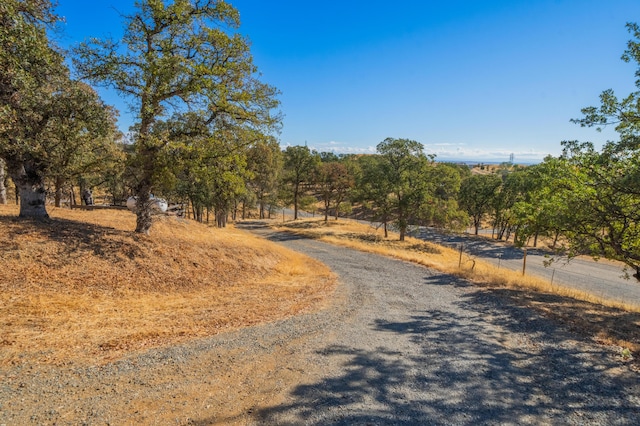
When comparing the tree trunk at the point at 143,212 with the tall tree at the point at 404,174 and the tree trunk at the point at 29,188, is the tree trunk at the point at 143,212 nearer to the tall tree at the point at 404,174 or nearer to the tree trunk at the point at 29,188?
the tree trunk at the point at 29,188

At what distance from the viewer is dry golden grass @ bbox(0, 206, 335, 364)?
602 centimetres

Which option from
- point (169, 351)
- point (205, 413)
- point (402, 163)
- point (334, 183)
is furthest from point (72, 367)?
point (334, 183)

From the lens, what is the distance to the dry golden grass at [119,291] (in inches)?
237

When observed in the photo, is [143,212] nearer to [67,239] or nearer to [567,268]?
[67,239]

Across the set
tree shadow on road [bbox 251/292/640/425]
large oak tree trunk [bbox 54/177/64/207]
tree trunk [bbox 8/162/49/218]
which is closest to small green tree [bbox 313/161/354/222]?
large oak tree trunk [bbox 54/177/64/207]

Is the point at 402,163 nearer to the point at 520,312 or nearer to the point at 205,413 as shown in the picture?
the point at 520,312

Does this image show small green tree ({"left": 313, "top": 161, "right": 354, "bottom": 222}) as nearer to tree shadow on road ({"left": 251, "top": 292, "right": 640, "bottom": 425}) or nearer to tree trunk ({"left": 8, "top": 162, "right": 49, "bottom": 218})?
tree trunk ({"left": 8, "top": 162, "right": 49, "bottom": 218})

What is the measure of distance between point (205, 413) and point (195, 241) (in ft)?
34.0

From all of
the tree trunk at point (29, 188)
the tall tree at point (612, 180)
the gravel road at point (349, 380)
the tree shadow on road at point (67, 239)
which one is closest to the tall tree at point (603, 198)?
the tall tree at point (612, 180)

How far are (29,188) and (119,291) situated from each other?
223 inches

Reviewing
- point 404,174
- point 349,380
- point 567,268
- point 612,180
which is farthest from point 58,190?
point 567,268

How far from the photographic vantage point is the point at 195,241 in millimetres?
13688

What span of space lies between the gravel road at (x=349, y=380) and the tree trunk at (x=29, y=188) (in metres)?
8.37

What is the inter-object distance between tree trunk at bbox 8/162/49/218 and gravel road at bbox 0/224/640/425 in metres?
8.37
